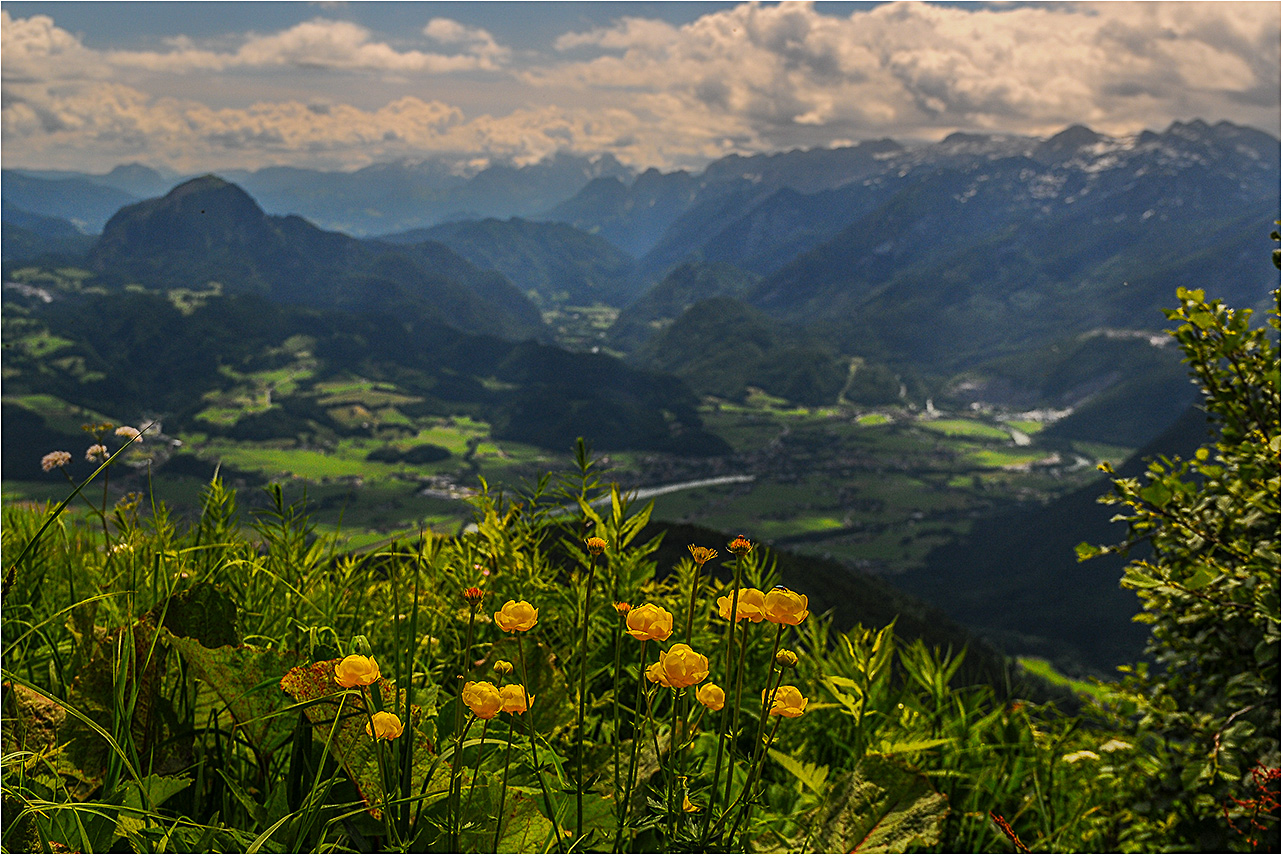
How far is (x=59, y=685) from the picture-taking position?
2490mm

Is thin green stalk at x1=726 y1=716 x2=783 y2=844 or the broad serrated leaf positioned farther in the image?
the broad serrated leaf

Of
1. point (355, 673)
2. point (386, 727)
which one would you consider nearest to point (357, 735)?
point (386, 727)

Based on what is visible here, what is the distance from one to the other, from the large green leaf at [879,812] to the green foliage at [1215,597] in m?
1.33

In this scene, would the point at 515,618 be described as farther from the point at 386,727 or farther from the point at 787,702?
the point at 787,702

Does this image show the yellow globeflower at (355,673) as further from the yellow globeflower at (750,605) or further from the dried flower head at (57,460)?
the dried flower head at (57,460)

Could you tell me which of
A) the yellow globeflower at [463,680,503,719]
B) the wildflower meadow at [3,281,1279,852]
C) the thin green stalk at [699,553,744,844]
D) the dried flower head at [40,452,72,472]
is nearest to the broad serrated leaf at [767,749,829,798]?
the wildflower meadow at [3,281,1279,852]

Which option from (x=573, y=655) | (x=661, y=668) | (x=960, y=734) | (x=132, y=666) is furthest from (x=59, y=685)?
(x=960, y=734)

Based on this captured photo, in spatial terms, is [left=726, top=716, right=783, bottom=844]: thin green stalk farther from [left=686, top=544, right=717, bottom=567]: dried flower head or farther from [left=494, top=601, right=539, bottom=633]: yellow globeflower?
[left=494, top=601, right=539, bottom=633]: yellow globeflower

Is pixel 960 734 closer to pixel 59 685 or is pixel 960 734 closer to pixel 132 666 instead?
pixel 132 666

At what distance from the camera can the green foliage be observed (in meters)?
3.20

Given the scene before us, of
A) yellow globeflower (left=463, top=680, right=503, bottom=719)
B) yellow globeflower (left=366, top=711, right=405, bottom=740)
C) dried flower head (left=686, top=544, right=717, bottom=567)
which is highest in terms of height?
dried flower head (left=686, top=544, right=717, bottom=567)

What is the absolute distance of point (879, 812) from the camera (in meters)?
2.28

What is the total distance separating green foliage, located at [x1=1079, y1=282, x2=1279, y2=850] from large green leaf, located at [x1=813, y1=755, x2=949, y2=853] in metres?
1.33

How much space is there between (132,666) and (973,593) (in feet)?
555
